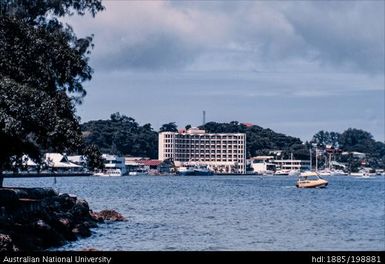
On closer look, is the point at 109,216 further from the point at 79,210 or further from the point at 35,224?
the point at 35,224

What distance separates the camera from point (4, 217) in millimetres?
28781

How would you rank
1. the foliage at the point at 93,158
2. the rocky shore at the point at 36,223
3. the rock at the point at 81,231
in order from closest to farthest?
the rocky shore at the point at 36,223 → the foliage at the point at 93,158 → the rock at the point at 81,231

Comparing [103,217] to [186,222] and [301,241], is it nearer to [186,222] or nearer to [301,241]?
[186,222]

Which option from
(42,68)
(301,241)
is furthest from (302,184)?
(42,68)

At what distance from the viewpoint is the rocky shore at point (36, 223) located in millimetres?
26030

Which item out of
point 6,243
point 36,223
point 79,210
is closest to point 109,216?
point 79,210

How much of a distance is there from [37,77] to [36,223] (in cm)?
728

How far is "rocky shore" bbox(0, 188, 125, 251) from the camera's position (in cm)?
2603

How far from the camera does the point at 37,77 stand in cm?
3048

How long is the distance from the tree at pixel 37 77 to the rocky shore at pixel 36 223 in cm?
326

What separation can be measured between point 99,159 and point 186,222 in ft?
52.9

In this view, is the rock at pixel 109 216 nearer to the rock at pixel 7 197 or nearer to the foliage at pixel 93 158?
the rock at pixel 7 197

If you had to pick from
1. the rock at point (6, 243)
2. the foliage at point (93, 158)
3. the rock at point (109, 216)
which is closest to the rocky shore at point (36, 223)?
the rock at point (6, 243)

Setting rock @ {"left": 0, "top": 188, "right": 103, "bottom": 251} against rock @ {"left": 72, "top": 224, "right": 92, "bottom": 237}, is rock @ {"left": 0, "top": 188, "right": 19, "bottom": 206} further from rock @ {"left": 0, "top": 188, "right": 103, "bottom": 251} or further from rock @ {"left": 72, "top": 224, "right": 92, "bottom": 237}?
rock @ {"left": 72, "top": 224, "right": 92, "bottom": 237}
